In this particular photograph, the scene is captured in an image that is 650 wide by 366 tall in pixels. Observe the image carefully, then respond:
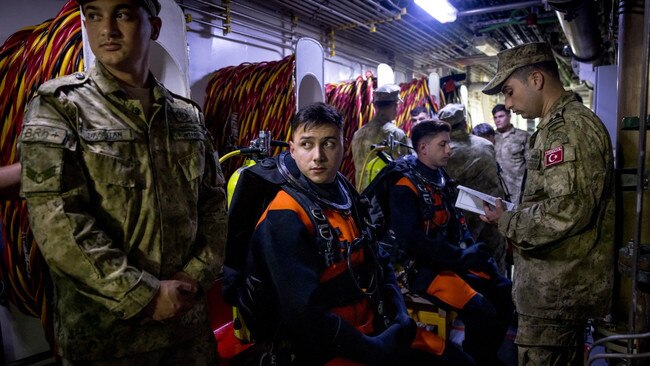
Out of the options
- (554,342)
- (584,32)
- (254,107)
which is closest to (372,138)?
(254,107)

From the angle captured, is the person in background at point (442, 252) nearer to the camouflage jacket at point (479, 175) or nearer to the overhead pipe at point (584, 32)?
the camouflage jacket at point (479, 175)

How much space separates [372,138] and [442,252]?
223cm

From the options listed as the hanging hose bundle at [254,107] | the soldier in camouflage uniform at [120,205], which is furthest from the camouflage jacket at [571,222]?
the hanging hose bundle at [254,107]

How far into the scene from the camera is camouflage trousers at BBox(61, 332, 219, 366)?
145 centimetres

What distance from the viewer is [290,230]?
1.96 m

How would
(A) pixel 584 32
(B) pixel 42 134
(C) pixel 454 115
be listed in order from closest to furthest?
(B) pixel 42 134 → (C) pixel 454 115 → (A) pixel 584 32

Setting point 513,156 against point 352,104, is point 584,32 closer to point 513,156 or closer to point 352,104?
point 513,156

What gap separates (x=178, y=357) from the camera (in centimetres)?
160

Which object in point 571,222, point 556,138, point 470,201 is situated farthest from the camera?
point 470,201

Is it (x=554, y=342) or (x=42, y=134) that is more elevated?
(x=42, y=134)

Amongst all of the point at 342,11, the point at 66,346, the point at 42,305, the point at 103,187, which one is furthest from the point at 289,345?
the point at 342,11

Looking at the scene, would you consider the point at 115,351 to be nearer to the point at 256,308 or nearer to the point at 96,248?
the point at 96,248

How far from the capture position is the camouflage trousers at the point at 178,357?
145cm

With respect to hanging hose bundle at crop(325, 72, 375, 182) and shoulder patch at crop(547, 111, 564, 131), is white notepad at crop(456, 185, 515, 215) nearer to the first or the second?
shoulder patch at crop(547, 111, 564, 131)
